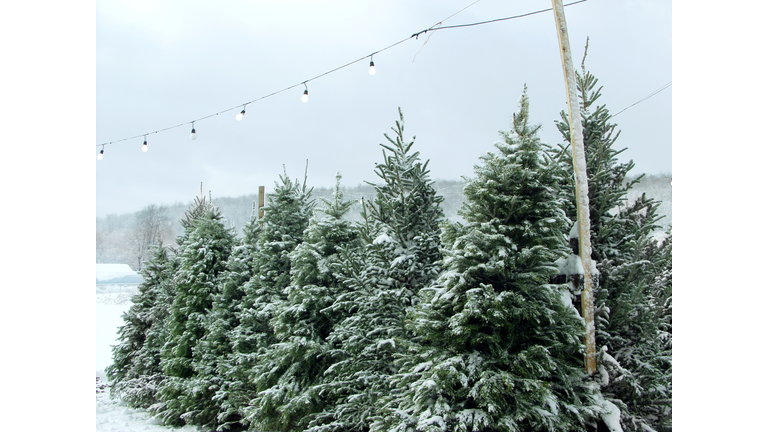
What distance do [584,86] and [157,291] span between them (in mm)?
11528

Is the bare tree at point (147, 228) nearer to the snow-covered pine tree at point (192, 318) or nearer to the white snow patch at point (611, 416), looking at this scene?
the snow-covered pine tree at point (192, 318)

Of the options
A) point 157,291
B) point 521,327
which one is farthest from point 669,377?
point 157,291

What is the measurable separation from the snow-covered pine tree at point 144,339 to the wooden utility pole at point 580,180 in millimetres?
9893

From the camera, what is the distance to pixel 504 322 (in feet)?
11.6

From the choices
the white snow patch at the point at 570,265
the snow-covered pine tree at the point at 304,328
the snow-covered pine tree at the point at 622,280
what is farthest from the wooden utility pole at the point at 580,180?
the snow-covered pine tree at the point at 304,328

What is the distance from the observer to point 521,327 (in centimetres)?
373

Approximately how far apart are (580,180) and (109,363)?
45.6 ft

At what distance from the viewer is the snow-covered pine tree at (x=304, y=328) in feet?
18.5

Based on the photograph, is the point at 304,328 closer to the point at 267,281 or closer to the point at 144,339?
the point at 267,281

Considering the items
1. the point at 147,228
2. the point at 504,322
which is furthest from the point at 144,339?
the point at 504,322

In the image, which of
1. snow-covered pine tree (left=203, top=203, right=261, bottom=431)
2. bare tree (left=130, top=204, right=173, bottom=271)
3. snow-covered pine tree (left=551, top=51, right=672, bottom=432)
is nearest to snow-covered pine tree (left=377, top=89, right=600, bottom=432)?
snow-covered pine tree (left=551, top=51, right=672, bottom=432)
